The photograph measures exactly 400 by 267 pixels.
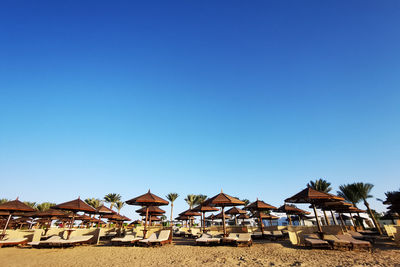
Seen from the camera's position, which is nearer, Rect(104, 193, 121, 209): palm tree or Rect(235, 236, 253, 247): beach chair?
Rect(235, 236, 253, 247): beach chair

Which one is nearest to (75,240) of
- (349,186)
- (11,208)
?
(11,208)

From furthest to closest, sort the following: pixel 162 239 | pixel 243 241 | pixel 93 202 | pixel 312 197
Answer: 1. pixel 93 202
2. pixel 162 239
3. pixel 243 241
4. pixel 312 197

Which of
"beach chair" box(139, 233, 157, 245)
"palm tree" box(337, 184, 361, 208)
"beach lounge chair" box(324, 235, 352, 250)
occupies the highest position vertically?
"palm tree" box(337, 184, 361, 208)

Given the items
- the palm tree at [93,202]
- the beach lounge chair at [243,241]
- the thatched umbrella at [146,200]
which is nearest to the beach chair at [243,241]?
the beach lounge chair at [243,241]

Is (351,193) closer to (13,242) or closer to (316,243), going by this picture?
(316,243)

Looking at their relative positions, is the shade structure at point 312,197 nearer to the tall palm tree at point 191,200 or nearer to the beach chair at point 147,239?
the beach chair at point 147,239

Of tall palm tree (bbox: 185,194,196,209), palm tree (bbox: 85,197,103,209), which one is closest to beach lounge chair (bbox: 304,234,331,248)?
tall palm tree (bbox: 185,194,196,209)

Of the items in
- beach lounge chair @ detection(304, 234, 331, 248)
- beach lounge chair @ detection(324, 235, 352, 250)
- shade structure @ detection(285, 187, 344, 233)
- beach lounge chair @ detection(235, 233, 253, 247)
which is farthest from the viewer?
beach lounge chair @ detection(235, 233, 253, 247)

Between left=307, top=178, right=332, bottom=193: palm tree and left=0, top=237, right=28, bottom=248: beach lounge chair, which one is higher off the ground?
left=307, top=178, right=332, bottom=193: palm tree

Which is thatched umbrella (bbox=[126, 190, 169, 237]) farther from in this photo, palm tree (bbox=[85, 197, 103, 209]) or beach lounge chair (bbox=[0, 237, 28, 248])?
palm tree (bbox=[85, 197, 103, 209])

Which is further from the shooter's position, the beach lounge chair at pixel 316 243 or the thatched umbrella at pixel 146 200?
the thatched umbrella at pixel 146 200

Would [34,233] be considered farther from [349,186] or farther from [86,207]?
[349,186]

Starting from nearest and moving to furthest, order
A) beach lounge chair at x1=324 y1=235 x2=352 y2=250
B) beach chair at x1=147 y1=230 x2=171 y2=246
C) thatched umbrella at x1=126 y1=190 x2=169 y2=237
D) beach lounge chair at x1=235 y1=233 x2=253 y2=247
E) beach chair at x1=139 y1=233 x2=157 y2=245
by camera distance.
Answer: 1. beach lounge chair at x1=324 y1=235 x2=352 y2=250
2. beach lounge chair at x1=235 y1=233 x2=253 y2=247
3. beach chair at x1=139 y1=233 x2=157 y2=245
4. beach chair at x1=147 y1=230 x2=171 y2=246
5. thatched umbrella at x1=126 y1=190 x2=169 y2=237

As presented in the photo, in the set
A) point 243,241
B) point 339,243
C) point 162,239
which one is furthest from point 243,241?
point 162,239
